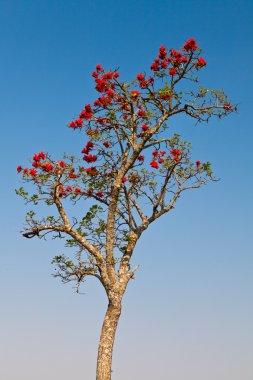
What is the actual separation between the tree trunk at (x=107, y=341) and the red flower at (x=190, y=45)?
882 centimetres

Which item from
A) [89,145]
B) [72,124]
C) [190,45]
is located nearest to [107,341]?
[89,145]

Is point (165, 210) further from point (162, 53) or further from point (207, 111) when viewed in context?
point (162, 53)

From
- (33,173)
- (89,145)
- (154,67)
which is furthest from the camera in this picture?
(89,145)

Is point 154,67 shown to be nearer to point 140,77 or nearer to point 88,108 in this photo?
point 140,77

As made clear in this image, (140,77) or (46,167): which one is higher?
(140,77)

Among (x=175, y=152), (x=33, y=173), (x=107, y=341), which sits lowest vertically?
(x=107, y=341)

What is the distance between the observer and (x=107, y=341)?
16.2 metres

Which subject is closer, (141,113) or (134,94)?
(134,94)

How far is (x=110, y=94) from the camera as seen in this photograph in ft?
60.6

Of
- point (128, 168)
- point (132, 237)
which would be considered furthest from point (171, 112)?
point (132, 237)

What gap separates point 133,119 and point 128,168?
5.88ft

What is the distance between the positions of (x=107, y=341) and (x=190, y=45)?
10.1 meters

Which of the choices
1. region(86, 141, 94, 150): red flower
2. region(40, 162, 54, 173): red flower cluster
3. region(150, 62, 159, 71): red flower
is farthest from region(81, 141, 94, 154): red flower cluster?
region(150, 62, 159, 71): red flower

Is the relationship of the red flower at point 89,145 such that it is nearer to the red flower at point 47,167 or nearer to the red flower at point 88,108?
the red flower at point 88,108
